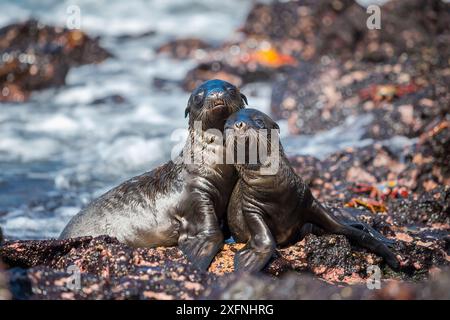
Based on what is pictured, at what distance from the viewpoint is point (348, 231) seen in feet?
20.5

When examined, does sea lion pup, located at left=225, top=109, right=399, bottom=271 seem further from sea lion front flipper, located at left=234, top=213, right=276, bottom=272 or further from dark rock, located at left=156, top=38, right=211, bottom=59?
dark rock, located at left=156, top=38, right=211, bottom=59

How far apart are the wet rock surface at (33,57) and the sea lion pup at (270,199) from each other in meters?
13.7

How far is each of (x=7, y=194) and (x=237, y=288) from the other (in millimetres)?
8202

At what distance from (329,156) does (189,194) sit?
422cm

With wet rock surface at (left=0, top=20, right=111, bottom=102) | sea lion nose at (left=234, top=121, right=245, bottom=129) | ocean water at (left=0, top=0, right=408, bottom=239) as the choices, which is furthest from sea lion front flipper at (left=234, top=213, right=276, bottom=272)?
wet rock surface at (left=0, top=20, right=111, bottom=102)

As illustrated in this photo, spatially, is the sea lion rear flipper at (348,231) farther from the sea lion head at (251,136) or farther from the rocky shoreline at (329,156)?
the sea lion head at (251,136)

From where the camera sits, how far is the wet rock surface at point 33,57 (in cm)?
1878

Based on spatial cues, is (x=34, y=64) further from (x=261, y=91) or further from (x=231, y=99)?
(x=231, y=99)

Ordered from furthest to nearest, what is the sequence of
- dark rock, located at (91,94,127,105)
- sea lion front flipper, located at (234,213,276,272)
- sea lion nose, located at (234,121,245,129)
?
dark rock, located at (91,94,127,105)
sea lion nose, located at (234,121,245,129)
sea lion front flipper, located at (234,213,276,272)

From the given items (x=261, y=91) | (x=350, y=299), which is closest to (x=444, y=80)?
(x=261, y=91)

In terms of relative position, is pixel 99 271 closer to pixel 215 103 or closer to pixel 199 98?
pixel 215 103

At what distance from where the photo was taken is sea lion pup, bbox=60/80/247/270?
21.5 ft

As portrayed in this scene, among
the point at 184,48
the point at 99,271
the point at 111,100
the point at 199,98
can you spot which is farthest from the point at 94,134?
the point at 99,271

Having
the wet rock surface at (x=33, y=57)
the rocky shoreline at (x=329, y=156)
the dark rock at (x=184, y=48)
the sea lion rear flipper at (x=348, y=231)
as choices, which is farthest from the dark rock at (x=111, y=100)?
the sea lion rear flipper at (x=348, y=231)
